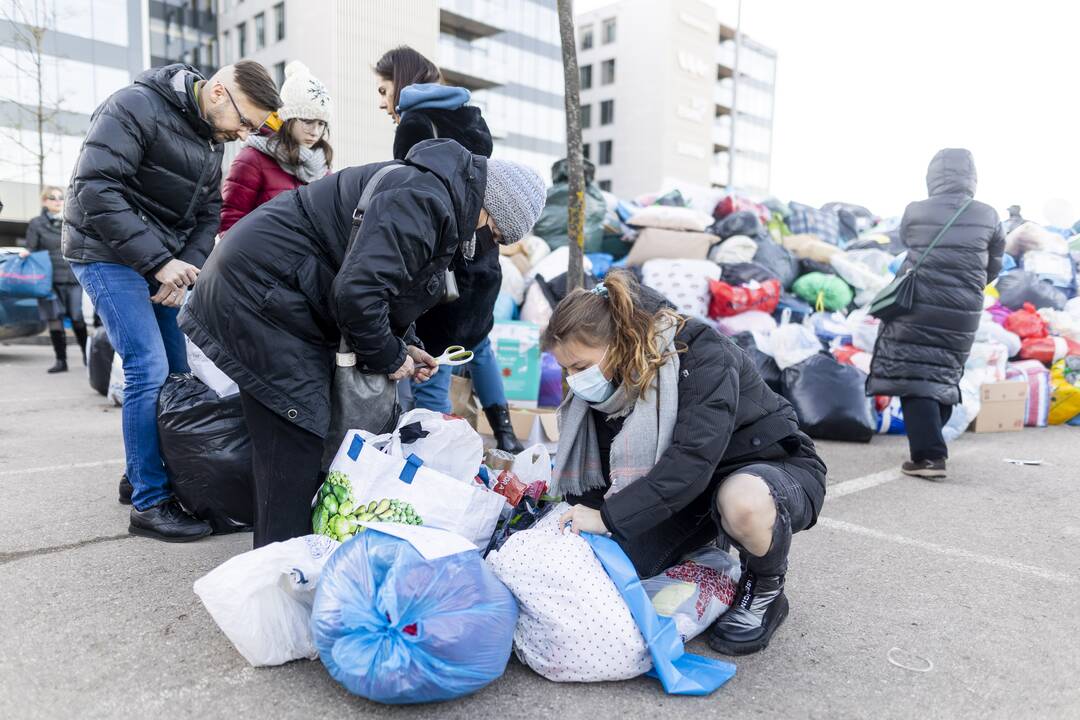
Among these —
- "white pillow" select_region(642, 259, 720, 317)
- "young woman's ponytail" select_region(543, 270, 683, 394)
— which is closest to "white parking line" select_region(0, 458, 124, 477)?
"young woman's ponytail" select_region(543, 270, 683, 394)

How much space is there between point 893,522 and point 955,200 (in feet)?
6.52

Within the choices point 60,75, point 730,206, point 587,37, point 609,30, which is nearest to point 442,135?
point 730,206

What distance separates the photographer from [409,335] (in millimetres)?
2396

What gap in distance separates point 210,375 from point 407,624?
5.03ft

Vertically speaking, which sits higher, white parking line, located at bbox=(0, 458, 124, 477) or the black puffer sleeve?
the black puffer sleeve

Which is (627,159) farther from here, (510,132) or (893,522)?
(893,522)

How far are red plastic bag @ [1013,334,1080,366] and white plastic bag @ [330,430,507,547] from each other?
5884 millimetres

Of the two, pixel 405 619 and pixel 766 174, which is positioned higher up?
pixel 766 174

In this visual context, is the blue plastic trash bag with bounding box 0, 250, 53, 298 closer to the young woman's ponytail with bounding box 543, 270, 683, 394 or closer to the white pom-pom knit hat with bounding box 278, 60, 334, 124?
the white pom-pom knit hat with bounding box 278, 60, 334, 124

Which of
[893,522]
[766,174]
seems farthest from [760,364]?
[766,174]

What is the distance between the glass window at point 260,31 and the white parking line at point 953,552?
28.6 meters

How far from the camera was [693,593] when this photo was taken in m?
2.00

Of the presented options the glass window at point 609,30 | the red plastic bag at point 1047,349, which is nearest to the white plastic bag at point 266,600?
the red plastic bag at point 1047,349

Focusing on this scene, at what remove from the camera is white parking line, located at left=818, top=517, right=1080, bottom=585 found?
2549mm
